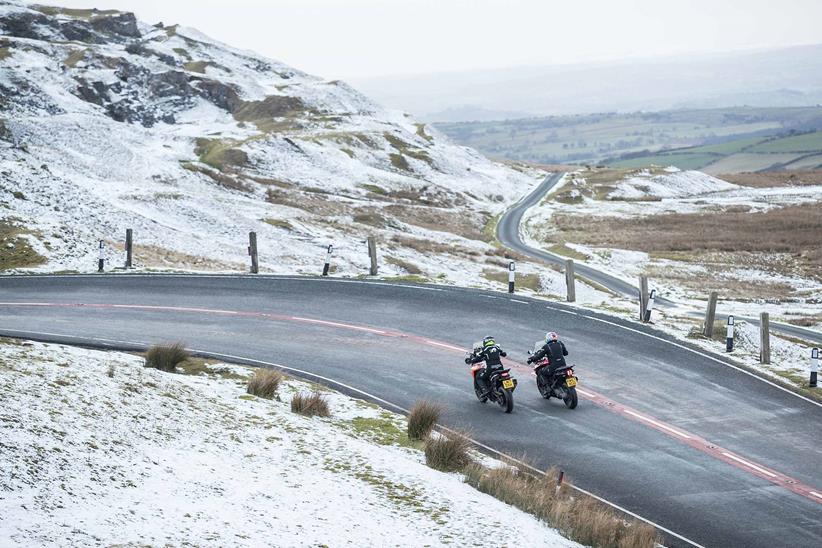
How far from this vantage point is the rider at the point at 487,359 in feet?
50.4

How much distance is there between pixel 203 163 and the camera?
235ft

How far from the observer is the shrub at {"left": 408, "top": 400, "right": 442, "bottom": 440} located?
13227mm

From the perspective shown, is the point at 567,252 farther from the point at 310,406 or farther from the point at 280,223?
the point at 310,406

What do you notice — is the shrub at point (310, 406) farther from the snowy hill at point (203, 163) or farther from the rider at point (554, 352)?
the snowy hill at point (203, 163)

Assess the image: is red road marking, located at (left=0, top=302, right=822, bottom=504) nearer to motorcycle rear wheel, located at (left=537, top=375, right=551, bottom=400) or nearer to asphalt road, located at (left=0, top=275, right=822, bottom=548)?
asphalt road, located at (left=0, top=275, right=822, bottom=548)

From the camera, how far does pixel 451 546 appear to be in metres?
8.45

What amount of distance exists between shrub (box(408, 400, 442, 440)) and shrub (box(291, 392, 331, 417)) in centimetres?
165

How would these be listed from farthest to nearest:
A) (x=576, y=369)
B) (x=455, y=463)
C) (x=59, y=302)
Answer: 1. (x=59, y=302)
2. (x=576, y=369)
3. (x=455, y=463)

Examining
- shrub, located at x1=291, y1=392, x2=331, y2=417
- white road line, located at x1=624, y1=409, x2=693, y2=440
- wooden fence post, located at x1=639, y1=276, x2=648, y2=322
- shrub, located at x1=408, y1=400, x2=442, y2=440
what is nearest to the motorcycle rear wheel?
white road line, located at x1=624, y1=409, x2=693, y2=440

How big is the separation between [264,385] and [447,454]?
4410mm

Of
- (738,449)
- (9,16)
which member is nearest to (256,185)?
(738,449)

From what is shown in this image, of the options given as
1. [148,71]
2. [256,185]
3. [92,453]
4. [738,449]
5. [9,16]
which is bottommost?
[738,449]

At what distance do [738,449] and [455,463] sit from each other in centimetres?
593

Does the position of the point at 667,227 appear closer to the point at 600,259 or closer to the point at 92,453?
the point at 600,259
